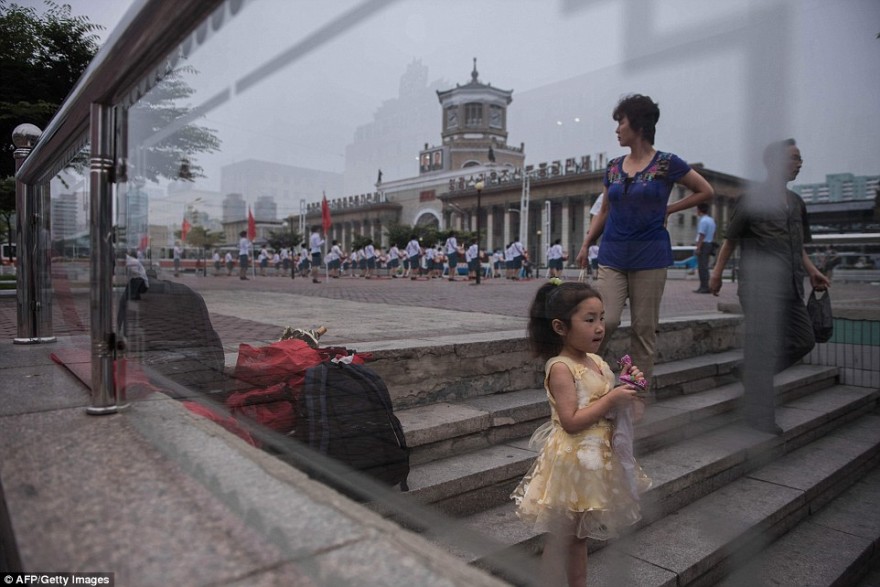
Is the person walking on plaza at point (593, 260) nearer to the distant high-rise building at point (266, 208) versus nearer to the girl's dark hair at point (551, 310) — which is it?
the girl's dark hair at point (551, 310)

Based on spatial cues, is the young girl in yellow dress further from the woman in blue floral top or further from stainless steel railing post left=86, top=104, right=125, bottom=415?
stainless steel railing post left=86, top=104, right=125, bottom=415

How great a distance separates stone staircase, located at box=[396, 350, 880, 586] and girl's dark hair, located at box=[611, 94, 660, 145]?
1.33m

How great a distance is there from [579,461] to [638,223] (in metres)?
1.12

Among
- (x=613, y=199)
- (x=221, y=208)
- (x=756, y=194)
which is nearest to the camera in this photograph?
(x=756, y=194)

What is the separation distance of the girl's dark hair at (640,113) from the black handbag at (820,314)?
153 cm

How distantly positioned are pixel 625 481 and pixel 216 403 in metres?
1.32

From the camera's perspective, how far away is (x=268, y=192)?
1.94 m

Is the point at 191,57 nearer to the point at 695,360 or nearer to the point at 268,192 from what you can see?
the point at 268,192

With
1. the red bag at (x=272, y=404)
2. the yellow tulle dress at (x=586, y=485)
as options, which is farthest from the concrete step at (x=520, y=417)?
the yellow tulle dress at (x=586, y=485)

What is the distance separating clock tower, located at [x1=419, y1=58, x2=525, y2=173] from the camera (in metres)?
1.95

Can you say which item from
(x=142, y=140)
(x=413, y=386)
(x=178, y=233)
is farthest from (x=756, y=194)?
(x=178, y=233)

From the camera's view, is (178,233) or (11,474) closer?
(11,474)

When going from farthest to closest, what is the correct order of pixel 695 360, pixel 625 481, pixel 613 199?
pixel 695 360
pixel 613 199
pixel 625 481

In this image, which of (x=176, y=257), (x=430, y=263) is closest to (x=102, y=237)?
(x=176, y=257)
